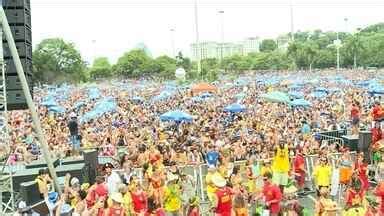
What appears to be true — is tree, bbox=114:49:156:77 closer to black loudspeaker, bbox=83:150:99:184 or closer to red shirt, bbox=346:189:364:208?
black loudspeaker, bbox=83:150:99:184

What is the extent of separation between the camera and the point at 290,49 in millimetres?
99812

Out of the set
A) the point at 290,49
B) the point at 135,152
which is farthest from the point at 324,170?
the point at 290,49

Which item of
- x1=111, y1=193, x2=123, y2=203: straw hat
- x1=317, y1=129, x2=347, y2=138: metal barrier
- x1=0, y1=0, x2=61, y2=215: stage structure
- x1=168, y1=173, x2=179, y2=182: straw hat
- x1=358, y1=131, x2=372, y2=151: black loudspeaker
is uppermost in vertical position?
x1=0, y1=0, x2=61, y2=215: stage structure

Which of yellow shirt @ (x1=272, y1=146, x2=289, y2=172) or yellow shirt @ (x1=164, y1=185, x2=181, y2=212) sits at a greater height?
yellow shirt @ (x1=272, y1=146, x2=289, y2=172)

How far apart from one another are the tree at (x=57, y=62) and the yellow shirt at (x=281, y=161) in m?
78.4

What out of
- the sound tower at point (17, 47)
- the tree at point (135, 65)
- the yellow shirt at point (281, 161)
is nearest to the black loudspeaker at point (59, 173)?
the sound tower at point (17, 47)

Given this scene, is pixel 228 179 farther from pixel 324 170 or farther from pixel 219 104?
pixel 219 104

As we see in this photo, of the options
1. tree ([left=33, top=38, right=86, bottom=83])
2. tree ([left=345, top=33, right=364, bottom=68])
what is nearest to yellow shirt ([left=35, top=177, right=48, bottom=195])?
tree ([left=33, top=38, right=86, bottom=83])

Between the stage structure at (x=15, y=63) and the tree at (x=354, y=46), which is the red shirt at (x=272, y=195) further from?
the tree at (x=354, y=46)

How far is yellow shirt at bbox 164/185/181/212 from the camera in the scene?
36.6ft

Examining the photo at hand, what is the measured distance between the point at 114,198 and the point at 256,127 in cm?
1340

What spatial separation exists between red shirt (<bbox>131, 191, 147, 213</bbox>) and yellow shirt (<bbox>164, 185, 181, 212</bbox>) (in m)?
1.14

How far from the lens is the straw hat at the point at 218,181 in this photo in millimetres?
10159

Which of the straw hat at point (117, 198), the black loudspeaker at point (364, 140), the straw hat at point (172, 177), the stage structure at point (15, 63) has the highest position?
the stage structure at point (15, 63)
